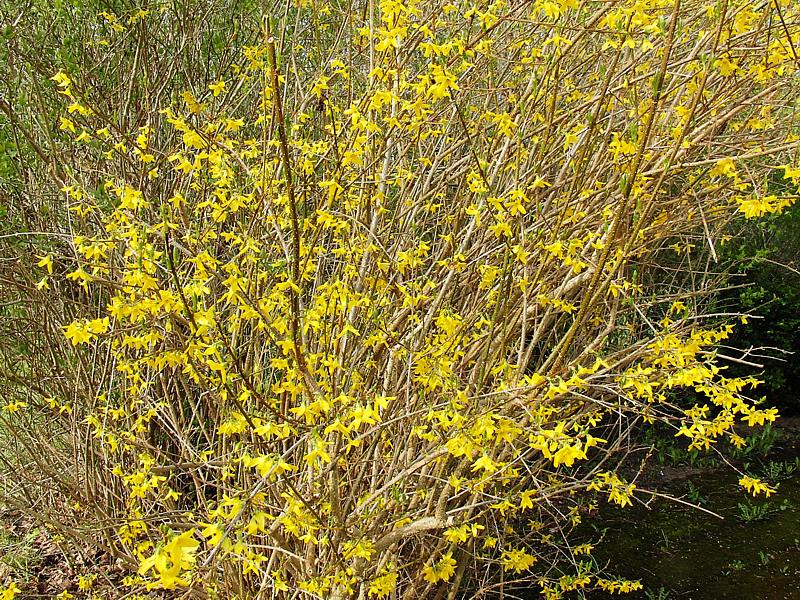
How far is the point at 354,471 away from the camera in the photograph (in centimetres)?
328

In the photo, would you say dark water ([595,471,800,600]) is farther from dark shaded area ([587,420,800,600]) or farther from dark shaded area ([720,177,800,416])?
dark shaded area ([720,177,800,416])

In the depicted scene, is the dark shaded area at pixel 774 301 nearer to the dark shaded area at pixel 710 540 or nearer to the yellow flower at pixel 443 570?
the dark shaded area at pixel 710 540

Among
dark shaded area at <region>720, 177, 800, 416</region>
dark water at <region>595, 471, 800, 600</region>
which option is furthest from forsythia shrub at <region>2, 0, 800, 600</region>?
dark shaded area at <region>720, 177, 800, 416</region>

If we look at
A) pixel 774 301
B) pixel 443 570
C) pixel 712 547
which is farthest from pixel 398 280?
pixel 774 301

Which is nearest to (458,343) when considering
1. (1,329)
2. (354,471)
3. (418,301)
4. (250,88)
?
(418,301)

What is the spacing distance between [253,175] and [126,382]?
1.66 metres

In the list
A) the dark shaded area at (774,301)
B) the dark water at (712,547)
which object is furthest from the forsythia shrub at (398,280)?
the dark shaded area at (774,301)

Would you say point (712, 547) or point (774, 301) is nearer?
point (712, 547)

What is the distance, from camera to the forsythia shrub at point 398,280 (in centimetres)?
234

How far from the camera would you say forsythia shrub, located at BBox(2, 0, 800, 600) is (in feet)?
7.69

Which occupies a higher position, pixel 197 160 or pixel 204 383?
pixel 197 160

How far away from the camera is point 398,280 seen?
3.18 m

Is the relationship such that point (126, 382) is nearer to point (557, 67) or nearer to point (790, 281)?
point (557, 67)

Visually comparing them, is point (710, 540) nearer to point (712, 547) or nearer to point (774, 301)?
point (712, 547)
